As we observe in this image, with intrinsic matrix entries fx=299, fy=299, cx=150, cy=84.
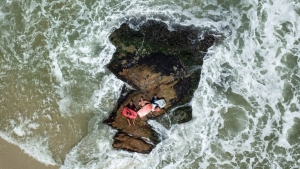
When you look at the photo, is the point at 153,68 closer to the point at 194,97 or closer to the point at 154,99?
the point at 154,99

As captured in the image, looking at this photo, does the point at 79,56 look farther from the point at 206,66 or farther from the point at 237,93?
the point at 237,93

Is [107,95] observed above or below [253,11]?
below

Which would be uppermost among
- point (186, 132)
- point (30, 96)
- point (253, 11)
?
point (253, 11)

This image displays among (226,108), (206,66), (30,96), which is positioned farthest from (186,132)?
(30,96)

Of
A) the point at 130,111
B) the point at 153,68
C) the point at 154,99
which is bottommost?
the point at 130,111

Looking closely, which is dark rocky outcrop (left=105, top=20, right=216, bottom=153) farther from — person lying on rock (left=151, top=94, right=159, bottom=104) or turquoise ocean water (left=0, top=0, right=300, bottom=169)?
turquoise ocean water (left=0, top=0, right=300, bottom=169)

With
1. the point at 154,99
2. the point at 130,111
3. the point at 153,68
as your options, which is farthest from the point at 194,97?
the point at 130,111

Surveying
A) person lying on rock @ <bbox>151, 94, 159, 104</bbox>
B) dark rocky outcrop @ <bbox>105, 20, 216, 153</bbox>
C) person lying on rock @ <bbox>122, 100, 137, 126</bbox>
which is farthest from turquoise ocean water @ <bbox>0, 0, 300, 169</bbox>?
person lying on rock @ <bbox>151, 94, 159, 104</bbox>
